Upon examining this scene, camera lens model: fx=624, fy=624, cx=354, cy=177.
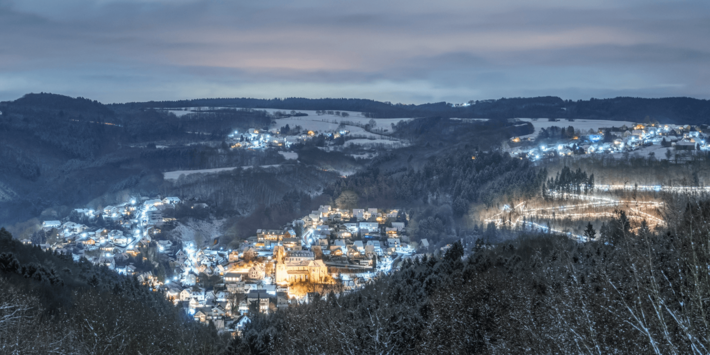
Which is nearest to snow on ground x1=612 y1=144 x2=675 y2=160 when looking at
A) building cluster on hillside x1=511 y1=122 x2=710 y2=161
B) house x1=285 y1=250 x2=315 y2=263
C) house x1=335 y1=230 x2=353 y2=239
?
building cluster on hillside x1=511 y1=122 x2=710 y2=161

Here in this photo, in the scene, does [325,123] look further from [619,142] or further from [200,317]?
[200,317]

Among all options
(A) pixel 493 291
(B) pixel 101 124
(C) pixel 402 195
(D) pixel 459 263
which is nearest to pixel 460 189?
(C) pixel 402 195

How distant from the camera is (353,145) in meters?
128

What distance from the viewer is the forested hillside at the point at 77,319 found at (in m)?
17.6

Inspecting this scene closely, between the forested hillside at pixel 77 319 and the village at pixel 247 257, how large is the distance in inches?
272

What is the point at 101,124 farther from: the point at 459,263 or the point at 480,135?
the point at 459,263

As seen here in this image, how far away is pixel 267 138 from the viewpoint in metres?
133

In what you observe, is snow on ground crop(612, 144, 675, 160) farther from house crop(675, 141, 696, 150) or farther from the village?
the village

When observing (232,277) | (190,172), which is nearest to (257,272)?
(232,277)

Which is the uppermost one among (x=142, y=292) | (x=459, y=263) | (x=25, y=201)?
(x=459, y=263)

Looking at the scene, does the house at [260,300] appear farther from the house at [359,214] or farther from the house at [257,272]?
the house at [359,214]

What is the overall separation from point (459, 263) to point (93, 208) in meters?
80.1

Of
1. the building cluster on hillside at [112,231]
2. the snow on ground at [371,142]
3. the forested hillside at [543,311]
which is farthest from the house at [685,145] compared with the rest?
the building cluster on hillside at [112,231]

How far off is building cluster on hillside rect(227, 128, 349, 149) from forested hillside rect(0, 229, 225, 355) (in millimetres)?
89305
